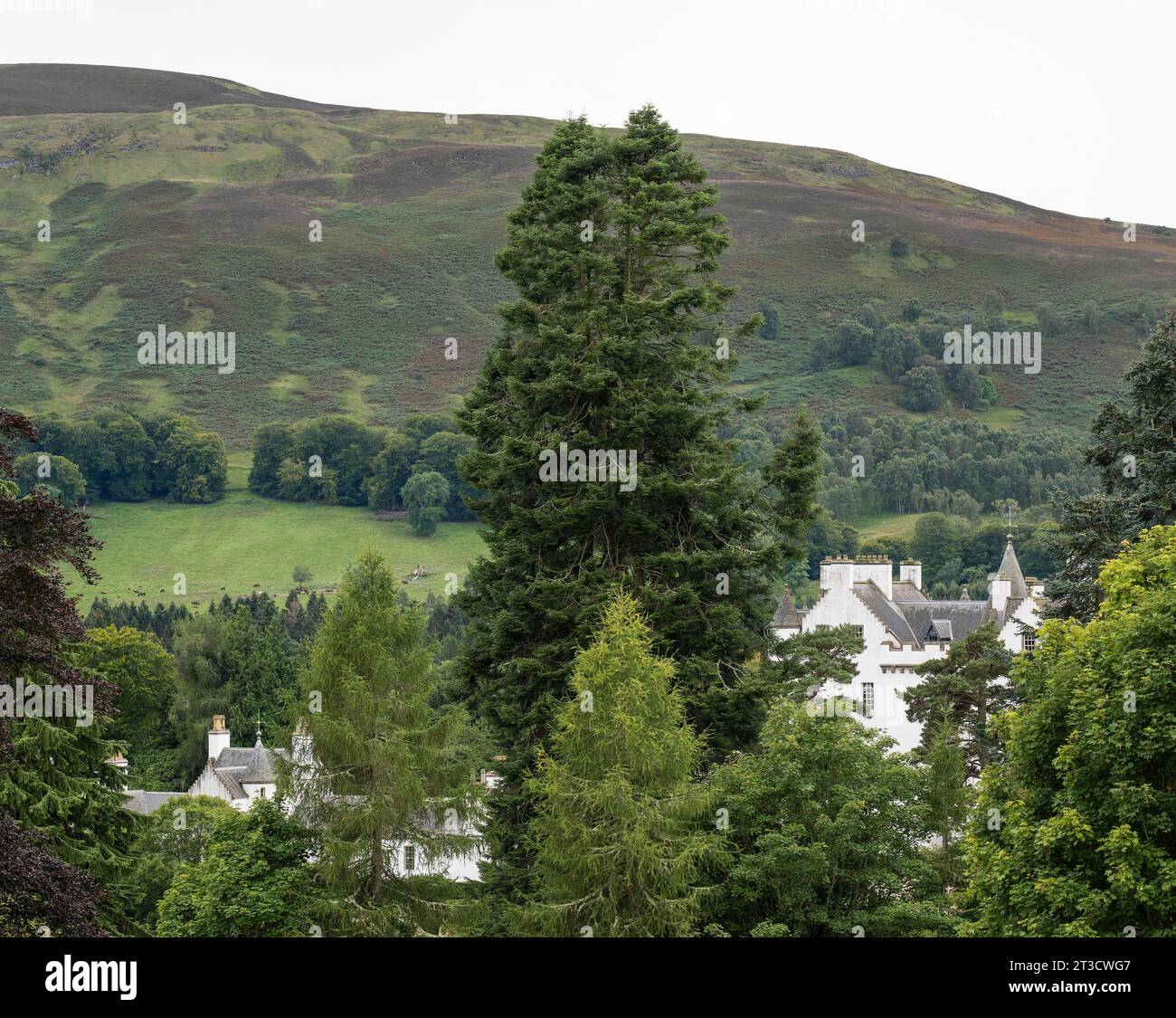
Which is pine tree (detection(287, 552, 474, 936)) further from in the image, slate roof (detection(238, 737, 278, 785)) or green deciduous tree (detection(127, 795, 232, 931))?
slate roof (detection(238, 737, 278, 785))

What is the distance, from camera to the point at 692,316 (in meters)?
42.9

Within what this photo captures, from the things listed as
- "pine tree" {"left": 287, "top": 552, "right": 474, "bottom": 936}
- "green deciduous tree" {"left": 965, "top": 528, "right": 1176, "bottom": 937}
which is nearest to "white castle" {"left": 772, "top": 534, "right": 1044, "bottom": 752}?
"pine tree" {"left": 287, "top": 552, "right": 474, "bottom": 936}

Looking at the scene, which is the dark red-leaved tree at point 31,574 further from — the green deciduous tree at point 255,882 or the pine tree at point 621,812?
the green deciduous tree at point 255,882

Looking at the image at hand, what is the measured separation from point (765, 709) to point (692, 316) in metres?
10.2

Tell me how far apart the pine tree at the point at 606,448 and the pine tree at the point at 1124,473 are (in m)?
6.77

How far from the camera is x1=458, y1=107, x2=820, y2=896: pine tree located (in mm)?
39969

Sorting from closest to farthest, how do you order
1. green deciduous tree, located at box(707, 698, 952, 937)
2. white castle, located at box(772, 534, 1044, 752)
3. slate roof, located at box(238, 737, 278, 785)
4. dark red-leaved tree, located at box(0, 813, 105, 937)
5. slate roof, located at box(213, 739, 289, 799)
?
dark red-leaved tree, located at box(0, 813, 105, 937), green deciduous tree, located at box(707, 698, 952, 937), white castle, located at box(772, 534, 1044, 752), slate roof, located at box(213, 739, 289, 799), slate roof, located at box(238, 737, 278, 785)

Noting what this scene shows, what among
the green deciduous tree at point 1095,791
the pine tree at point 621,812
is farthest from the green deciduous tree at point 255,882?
the green deciduous tree at point 1095,791

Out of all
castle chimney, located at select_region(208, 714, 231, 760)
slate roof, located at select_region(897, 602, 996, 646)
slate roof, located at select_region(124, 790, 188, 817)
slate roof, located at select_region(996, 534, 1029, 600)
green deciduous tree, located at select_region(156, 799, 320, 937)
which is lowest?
slate roof, located at select_region(124, 790, 188, 817)

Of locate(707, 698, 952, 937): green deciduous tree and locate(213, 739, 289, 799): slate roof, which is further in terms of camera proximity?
locate(213, 739, 289, 799): slate roof

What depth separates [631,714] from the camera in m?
31.8

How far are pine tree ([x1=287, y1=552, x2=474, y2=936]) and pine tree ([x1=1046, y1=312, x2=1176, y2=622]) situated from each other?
15.7 meters
